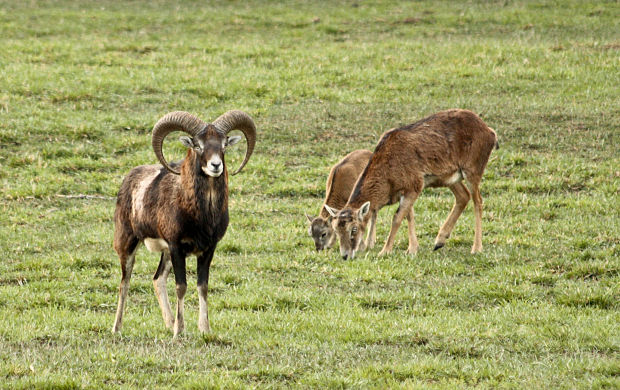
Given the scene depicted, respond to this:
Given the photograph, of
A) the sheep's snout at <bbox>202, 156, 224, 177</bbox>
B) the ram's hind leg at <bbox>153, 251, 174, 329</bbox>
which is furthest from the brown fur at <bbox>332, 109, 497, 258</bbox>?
the sheep's snout at <bbox>202, 156, 224, 177</bbox>

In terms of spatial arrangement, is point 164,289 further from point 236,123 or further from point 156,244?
point 236,123

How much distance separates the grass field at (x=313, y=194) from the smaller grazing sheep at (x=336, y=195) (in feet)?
1.10

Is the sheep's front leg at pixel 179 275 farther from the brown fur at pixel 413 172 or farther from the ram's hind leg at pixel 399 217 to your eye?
the ram's hind leg at pixel 399 217

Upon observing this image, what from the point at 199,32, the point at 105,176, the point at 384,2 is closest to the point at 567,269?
the point at 105,176

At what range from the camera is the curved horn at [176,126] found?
1027 centimetres

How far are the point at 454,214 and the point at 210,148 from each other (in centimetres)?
630

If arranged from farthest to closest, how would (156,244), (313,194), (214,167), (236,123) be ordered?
(313,194), (236,123), (156,244), (214,167)

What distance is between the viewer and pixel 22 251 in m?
14.4

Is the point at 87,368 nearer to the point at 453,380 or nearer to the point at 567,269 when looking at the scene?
the point at 453,380

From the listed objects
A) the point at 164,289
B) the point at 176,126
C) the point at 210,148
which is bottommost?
the point at 164,289

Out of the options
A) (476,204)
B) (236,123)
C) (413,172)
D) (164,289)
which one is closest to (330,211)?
(413,172)

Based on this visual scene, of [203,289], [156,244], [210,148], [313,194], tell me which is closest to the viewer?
[210,148]

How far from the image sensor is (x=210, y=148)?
9938 millimetres

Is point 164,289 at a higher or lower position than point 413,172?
lower
